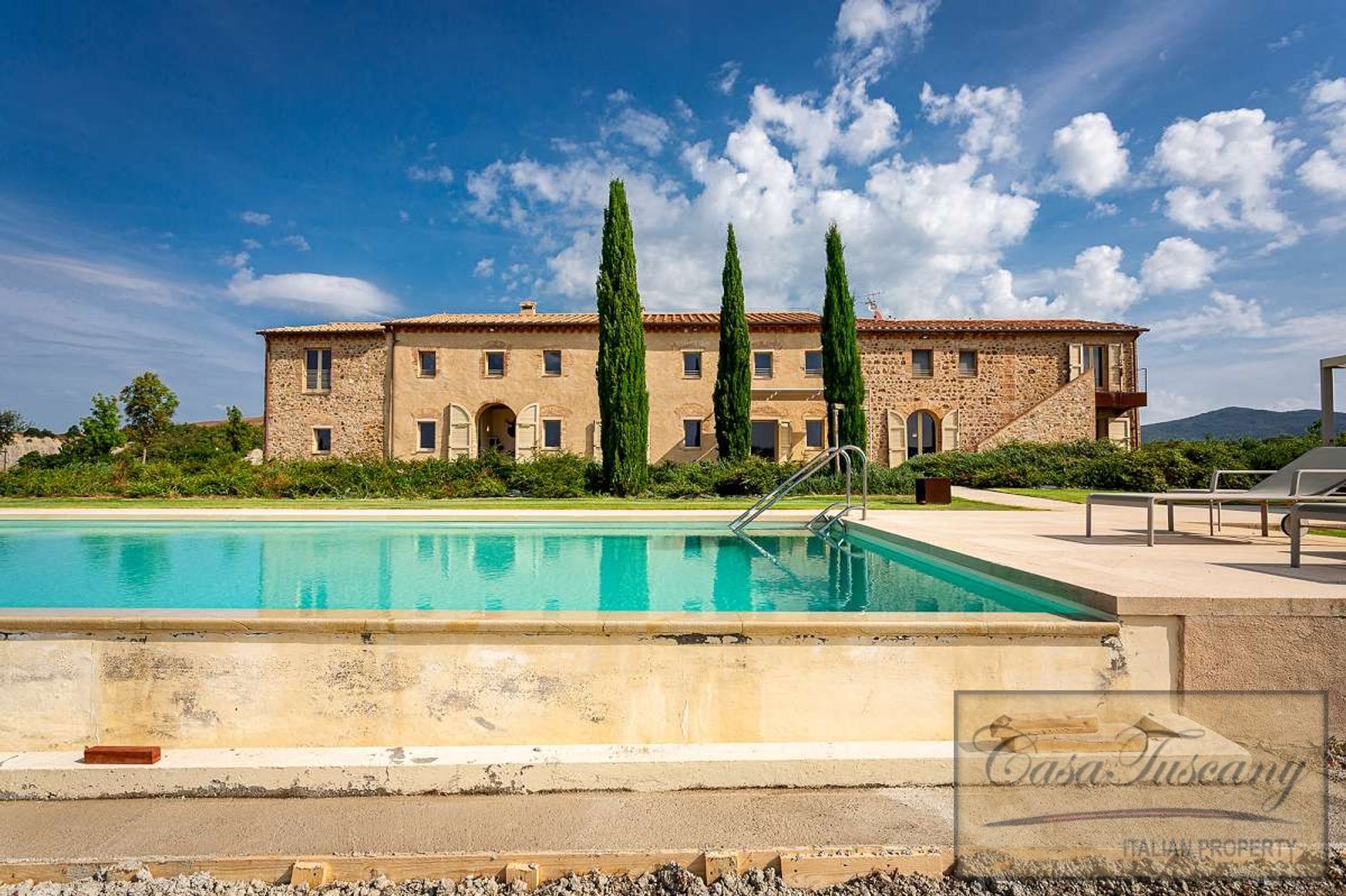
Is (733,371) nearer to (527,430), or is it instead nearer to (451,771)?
(527,430)

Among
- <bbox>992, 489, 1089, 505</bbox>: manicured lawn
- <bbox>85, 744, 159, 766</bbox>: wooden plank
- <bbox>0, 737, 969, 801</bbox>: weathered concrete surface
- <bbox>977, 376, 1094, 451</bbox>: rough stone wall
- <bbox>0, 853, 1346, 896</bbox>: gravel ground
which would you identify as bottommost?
<bbox>0, 853, 1346, 896</bbox>: gravel ground

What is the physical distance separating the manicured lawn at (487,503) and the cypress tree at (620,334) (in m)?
3.15

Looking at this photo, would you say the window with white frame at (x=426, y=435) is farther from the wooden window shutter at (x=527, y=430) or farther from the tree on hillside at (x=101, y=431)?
the tree on hillside at (x=101, y=431)

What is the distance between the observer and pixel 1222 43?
10398 millimetres

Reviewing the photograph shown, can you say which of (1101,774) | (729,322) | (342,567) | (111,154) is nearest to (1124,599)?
(1101,774)

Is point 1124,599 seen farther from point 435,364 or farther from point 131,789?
point 435,364

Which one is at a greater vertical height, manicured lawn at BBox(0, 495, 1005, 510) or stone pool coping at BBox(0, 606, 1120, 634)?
stone pool coping at BBox(0, 606, 1120, 634)

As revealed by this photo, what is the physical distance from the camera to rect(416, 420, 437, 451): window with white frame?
22.5 m

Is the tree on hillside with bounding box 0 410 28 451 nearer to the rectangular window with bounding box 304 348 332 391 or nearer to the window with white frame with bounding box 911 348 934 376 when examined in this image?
the rectangular window with bounding box 304 348 332 391

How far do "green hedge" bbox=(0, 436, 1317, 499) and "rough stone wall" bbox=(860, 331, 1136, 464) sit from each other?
17.8 ft

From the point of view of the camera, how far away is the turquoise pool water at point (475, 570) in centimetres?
523

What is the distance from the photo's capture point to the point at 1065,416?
21.2 m

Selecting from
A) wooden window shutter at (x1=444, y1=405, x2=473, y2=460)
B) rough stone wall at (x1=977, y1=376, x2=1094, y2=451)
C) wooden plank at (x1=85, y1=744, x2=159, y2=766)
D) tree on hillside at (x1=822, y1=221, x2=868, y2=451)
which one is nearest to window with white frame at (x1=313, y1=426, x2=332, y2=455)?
wooden window shutter at (x1=444, y1=405, x2=473, y2=460)

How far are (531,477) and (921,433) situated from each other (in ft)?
49.5
